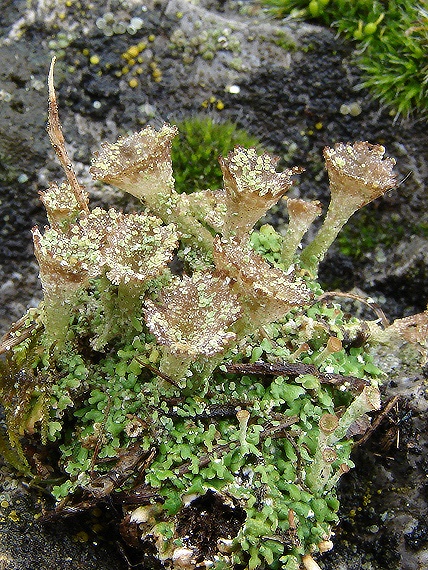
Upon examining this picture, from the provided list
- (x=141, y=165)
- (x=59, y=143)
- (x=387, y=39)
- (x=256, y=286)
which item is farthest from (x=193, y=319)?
(x=387, y=39)

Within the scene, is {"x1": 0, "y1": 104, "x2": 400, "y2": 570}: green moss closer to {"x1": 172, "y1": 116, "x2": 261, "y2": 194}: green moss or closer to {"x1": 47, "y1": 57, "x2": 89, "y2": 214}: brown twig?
{"x1": 47, "y1": 57, "x2": 89, "y2": 214}: brown twig

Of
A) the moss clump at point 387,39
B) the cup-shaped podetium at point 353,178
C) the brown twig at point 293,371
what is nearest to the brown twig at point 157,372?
the brown twig at point 293,371

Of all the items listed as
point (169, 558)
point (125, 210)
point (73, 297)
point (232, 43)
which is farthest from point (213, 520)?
point (232, 43)

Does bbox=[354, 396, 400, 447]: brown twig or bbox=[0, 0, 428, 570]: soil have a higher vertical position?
bbox=[0, 0, 428, 570]: soil

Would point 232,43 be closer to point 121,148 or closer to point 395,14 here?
point 395,14

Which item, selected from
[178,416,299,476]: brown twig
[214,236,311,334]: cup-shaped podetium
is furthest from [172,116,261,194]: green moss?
[178,416,299,476]: brown twig

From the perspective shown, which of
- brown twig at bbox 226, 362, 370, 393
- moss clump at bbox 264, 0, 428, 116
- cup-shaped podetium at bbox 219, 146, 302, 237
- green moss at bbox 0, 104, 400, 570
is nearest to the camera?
green moss at bbox 0, 104, 400, 570

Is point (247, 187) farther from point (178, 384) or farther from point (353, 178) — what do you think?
point (178, 384)
